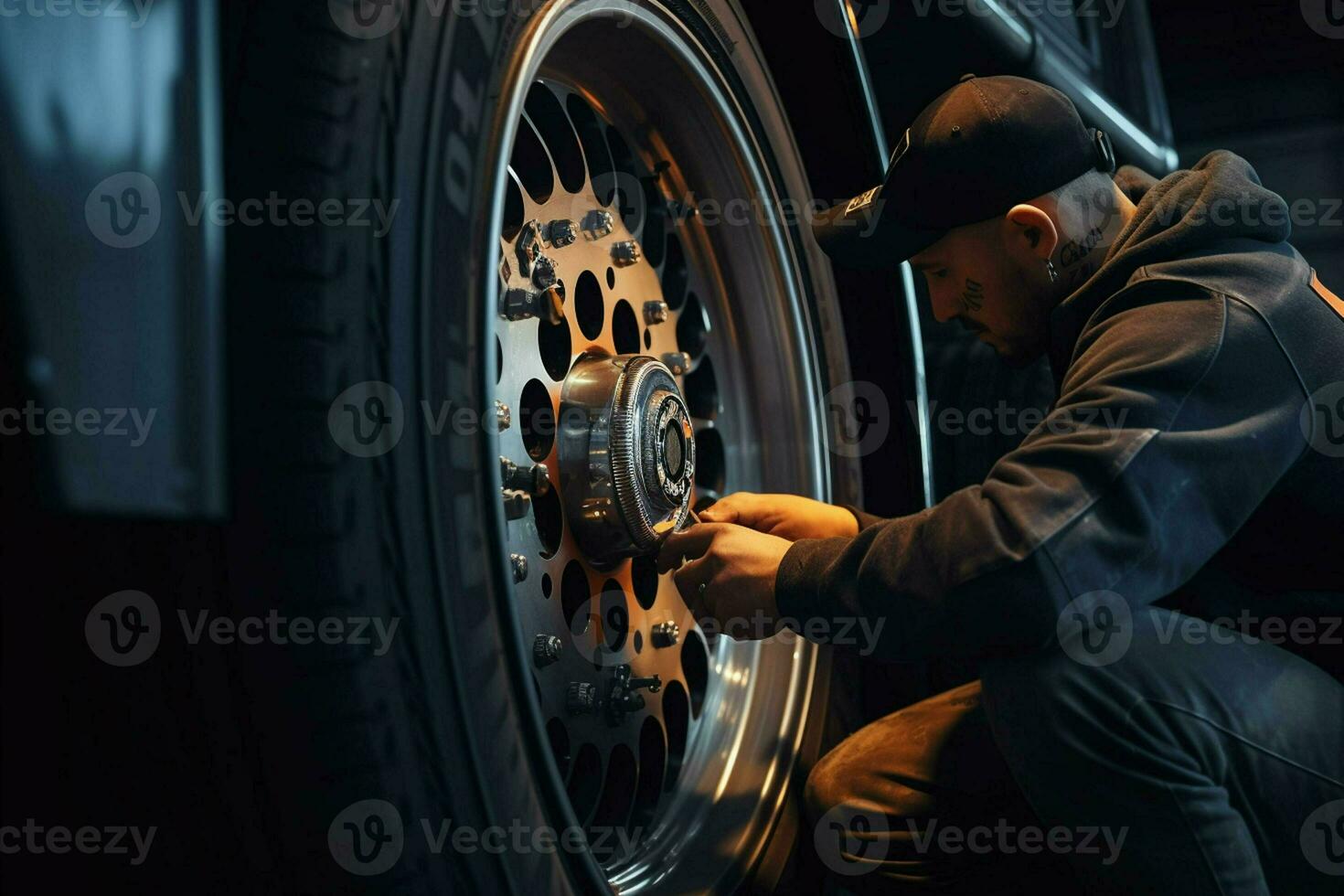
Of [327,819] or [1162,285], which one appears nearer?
[327,819]

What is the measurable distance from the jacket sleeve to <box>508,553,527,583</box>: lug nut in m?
0.25

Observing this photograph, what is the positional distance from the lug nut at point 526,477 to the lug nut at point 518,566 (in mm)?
59

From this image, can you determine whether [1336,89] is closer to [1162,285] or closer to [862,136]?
[862,136]

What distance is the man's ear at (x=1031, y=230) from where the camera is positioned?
1075 mm

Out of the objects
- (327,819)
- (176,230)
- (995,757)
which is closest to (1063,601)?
(995,757)

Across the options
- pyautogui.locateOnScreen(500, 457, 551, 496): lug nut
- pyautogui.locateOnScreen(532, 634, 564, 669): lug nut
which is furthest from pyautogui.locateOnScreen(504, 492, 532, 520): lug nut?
pyautogui.locateOnScreen(532, 634, 564, 669): lug nut

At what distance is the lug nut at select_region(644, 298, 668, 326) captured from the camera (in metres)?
1.38

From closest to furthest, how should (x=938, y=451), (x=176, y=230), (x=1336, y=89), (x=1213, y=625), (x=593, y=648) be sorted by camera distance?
(x=176, y=230), (x=1213, y=625), (x=593, y=648), (x=938, y=451), (x=1336, y=89)

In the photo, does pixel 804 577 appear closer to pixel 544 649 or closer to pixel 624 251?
pixel 544 649

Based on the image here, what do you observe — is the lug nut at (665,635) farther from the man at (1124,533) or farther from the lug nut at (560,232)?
the lug nut at (560,232)

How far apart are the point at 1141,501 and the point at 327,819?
1.99ft

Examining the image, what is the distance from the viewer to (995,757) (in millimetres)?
1247

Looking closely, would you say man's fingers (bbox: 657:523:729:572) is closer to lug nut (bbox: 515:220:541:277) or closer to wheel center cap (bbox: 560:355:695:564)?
wheel center cap (bbox: 560:355:695:564)

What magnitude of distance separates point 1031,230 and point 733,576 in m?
0.42
